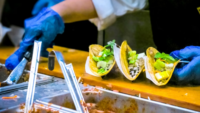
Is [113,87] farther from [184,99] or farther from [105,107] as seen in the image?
[184,99]

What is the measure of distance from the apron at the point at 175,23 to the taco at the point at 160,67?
0.16 metres

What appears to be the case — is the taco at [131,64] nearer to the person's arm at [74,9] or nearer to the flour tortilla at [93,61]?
the flour tortilla at [93,61]

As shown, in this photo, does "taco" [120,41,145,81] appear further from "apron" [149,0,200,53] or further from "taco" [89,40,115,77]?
"apron" [149,0,200,53]

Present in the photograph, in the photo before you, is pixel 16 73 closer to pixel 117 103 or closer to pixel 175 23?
pixel 117 103

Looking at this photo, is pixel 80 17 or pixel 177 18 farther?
pixel 80 17

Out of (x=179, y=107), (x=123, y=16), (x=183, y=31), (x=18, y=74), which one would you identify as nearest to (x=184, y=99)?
(x=179, y=107)

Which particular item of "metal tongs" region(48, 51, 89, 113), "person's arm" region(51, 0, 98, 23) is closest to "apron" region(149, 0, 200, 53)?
"person's arm" region(51, 0, 98, 23)

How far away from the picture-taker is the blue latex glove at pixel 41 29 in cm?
99

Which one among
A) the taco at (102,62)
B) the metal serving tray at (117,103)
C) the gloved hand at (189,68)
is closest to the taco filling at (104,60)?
the taco at (102,62)

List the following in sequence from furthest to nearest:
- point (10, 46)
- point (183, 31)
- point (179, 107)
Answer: point (10, 46), point (183, 31), point (179, 107)

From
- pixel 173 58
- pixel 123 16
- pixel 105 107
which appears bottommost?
pixel 105 107

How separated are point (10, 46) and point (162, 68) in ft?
3.67

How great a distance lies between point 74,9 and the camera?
1062mm

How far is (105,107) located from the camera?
0.71 m
